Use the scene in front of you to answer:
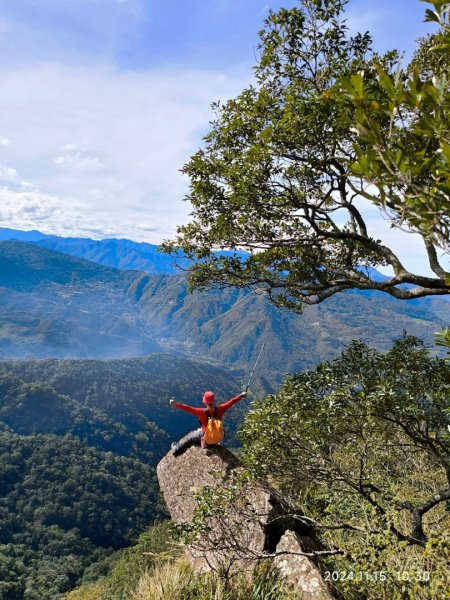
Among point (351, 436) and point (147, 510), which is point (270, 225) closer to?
point (351, 436)

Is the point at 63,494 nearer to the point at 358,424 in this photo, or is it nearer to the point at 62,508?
the point at 62,508

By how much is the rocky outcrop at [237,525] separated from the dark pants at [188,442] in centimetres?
16

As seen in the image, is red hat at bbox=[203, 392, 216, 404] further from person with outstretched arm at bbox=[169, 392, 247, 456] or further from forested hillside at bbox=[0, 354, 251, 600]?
forested hillside at bbox=[0, 354, 251, 600]

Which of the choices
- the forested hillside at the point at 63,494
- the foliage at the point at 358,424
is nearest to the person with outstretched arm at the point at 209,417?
the foliage at the point at 358,424

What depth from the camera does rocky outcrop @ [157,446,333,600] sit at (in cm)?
614

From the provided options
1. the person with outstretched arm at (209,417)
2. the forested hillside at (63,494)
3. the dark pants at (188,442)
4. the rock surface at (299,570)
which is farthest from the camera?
the forested hillside at (63,494)

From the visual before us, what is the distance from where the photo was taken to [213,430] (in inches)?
388

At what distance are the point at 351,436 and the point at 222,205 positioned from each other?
426cm

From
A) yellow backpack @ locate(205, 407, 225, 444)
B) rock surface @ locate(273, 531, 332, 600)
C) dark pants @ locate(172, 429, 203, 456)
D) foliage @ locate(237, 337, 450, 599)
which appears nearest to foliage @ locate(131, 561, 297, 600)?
rock surface @ locate(273, 531, 332, 600)

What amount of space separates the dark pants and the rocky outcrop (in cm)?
16

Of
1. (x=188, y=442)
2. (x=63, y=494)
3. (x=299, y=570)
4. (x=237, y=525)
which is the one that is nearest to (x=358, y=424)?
(x=237, y=525)

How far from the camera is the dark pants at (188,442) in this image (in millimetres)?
10500

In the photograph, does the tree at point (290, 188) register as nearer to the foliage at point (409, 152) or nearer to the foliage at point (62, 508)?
the foliage at point (409, 152)

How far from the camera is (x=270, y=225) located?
23.7ft
